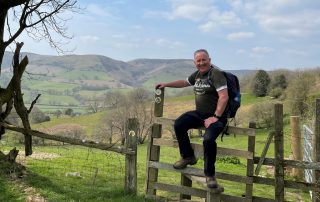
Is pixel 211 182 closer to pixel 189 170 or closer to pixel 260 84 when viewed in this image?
pixel 189 170

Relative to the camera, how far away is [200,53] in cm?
802

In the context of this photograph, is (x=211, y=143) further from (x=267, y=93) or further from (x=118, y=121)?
(x=267, y=93)

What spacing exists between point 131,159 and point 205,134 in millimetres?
2366

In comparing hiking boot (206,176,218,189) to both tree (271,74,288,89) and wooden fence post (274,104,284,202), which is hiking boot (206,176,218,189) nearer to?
wooden fence post (274,104,284,202)

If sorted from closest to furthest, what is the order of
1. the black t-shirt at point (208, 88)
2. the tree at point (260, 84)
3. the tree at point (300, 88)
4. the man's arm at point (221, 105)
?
1. the man's arm at point (221, 105)
2. the black t-shirt at point (208, 88)
3. the tree at point (300, 88)
4. the tree at point (260, 84)

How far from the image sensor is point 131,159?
9367 millimetres

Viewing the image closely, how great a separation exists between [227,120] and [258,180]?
1.60m

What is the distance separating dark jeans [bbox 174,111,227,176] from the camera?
7652mm

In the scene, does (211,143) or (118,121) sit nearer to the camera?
(211,143)

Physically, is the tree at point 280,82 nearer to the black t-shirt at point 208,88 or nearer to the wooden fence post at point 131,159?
the wooden fence post at point 131,159

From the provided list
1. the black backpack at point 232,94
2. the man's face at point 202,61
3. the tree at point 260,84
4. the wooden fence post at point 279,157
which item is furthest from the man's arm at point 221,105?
the tree at point 260,84

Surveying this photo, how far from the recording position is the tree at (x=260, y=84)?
66.9 m

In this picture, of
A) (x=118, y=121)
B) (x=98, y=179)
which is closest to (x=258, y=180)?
(x=98, y=179)

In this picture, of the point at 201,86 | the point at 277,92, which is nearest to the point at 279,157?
the point at 201,86
